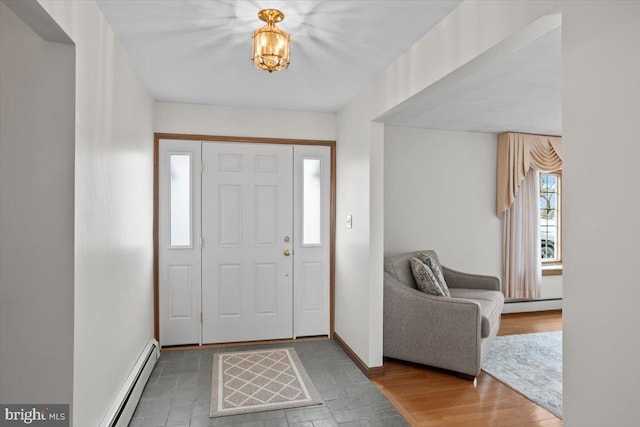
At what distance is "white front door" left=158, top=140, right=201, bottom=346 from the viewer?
3.83 metres

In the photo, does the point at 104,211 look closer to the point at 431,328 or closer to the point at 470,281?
the point at 431,328

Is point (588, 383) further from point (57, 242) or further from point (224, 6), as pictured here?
point (224, 6)

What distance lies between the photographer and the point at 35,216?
1613 mm

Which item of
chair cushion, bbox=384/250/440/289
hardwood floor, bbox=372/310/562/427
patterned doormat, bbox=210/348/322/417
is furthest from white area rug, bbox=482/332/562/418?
patterned doormat, bbox=210/348/322/417

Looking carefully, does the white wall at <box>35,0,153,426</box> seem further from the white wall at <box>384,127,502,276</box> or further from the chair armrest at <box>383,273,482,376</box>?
the white wall at <box>384,127,502,276</box>

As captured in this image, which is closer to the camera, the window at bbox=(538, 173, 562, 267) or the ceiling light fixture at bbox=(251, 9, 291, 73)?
the ceiling light fixture at bbox=(251, 9, 291, 73)

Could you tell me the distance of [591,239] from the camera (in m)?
1.24

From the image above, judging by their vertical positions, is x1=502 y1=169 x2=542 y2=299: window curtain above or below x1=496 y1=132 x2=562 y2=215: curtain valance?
below

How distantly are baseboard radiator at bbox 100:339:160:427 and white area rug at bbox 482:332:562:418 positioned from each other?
283cm

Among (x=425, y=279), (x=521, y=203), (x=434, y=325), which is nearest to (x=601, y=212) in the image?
(x=434, y=325)

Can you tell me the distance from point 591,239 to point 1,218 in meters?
2.26

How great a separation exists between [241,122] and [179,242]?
140cm

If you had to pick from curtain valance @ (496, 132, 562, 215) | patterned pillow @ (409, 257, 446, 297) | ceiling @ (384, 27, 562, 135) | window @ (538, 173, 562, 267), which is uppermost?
ceiling @ (384, 27, 562, 135)

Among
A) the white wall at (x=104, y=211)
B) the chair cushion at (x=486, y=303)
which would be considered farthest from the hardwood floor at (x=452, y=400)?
the white wall at (x=104, y=211)
